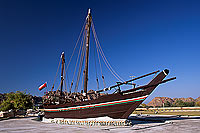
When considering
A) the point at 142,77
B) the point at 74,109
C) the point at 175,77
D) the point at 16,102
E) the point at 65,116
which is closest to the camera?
the point at 175,77

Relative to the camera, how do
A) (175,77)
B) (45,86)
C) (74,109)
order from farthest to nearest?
(45,86), (74,109), (175,77)

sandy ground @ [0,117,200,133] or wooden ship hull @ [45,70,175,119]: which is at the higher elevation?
wooden ship hull @ [45,70,175,119]

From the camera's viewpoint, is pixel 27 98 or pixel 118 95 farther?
pixel 27 98

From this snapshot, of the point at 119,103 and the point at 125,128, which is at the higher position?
the point at 119,103

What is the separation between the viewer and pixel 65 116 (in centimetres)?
1997

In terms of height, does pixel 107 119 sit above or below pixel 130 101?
below

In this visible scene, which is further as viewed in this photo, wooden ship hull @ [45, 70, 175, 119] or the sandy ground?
wooden ship hull @ [45, 70, 175, 119]

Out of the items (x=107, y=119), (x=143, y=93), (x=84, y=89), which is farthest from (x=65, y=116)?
(x=143, y=93)

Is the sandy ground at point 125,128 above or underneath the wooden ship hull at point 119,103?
underneath

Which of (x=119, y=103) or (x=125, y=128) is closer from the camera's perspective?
(x=125, y=128)

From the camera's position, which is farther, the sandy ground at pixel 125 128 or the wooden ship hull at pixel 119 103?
the wooden ship hull at pixel 119 103

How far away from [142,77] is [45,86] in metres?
20.4

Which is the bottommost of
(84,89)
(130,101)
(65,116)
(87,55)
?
(65,116)

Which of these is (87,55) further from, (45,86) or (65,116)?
(45,86)
